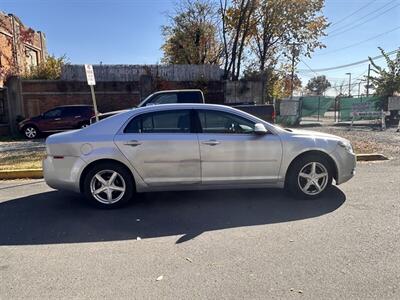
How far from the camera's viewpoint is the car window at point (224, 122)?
533cm

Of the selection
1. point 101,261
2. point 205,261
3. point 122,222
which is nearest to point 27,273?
point 101,261

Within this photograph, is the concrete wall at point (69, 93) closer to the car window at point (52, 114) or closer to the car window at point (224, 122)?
the car window at point (52, 114)

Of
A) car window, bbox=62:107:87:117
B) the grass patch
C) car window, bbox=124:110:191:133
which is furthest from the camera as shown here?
car window, bbox=62:107:87:117

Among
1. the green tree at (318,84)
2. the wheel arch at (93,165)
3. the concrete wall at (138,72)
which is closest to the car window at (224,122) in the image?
the wheel arch at (93,165)

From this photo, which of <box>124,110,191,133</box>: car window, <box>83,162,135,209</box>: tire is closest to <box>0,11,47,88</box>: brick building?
<box>83,162,135,209</box>: tire

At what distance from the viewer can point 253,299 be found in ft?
9.25

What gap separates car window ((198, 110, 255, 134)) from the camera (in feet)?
17.5

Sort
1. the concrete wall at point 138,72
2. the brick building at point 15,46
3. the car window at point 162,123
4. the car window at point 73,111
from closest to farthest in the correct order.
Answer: the car window at point 162,123
the car window at point 73,111
the concrete wall at point 138,72
the brick building at point 15,46

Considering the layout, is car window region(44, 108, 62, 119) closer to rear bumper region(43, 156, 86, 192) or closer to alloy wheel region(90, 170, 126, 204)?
rear bumper region(43, 156, 86, 192)

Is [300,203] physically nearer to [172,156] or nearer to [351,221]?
[351,221]

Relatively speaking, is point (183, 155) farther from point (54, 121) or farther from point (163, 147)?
point (54, 121)

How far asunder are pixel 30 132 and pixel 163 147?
12713 millimetres

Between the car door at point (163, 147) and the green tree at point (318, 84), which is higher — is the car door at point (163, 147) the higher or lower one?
the lower one

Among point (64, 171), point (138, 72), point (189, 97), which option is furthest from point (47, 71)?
point (64, 171)
